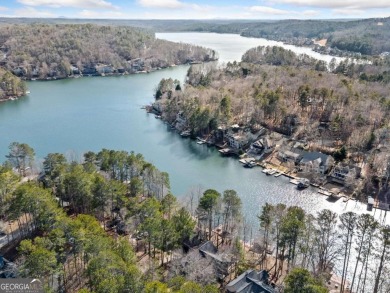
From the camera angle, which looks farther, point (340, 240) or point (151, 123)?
point (151, 123)

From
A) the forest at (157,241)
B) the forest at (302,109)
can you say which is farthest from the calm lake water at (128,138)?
the forest at (157,241)

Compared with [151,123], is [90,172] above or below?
above

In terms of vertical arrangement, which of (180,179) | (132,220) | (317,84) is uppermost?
(317,84)

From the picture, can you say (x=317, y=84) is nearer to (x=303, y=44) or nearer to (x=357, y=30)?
(x=303, y=44)

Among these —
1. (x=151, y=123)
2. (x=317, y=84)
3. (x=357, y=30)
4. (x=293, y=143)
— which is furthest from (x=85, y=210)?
(x=357, y=30)

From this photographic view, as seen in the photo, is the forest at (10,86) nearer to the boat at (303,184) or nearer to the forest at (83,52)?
the forest at (83,52)

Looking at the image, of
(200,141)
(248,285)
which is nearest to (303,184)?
(200,141)
